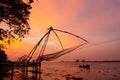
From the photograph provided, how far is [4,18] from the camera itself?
12781 millimetres

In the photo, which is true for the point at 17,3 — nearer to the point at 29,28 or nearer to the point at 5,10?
the point at 5,10

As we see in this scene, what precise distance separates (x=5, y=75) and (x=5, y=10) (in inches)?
377

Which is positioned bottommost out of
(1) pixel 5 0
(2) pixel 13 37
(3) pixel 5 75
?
Result: (3) pixel 5 75

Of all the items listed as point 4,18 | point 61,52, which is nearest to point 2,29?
point 4,18

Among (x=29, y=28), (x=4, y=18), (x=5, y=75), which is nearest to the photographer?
(x=4, y=18)

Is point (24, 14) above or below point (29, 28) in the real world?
above

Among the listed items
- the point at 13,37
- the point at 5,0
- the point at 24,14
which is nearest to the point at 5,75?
the point at 13,37

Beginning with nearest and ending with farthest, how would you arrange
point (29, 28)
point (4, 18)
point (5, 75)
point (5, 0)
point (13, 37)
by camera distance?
point (5, 0) → point (4, 18) → point (13, 37) → point (29, 28) → point (5, 75)

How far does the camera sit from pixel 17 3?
12.8 m

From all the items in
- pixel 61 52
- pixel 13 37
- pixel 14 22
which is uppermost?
pixel 14 22

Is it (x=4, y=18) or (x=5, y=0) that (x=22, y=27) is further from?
(x=5, y=0)

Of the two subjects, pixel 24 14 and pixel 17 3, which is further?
pixel 24 14

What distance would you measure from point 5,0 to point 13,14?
4.49ft

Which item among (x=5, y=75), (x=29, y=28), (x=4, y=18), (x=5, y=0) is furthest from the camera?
(x=5, y=75)
